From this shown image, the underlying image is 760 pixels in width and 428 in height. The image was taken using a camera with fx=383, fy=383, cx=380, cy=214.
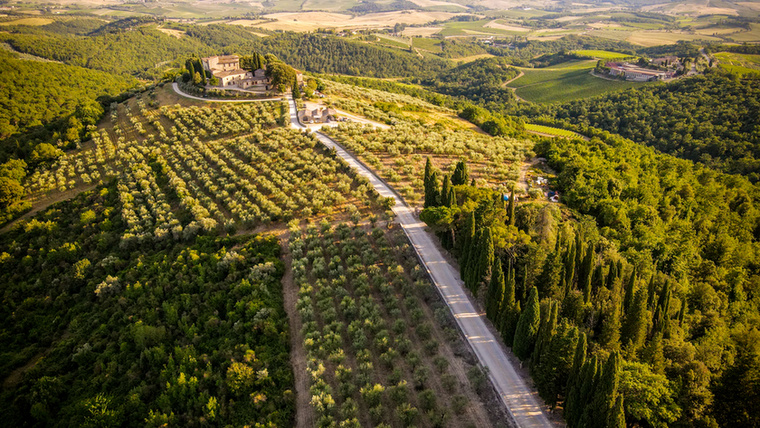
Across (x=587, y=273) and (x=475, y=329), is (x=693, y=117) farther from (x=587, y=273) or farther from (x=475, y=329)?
(x=475, y=329)

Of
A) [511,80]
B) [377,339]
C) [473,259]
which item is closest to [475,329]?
[473,259]

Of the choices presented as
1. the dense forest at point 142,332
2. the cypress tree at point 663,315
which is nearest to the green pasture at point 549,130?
the cypress tree at point 663,315

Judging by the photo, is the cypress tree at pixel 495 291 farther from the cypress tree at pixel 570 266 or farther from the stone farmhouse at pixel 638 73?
the stone farmhouse at pixel 638 73

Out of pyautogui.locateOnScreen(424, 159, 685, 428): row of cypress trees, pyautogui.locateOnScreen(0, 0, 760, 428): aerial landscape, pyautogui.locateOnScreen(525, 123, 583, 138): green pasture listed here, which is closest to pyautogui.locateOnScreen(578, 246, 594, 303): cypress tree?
pyautogui.locateOnScreen(424, 159, 685, 428): row of cypress trees

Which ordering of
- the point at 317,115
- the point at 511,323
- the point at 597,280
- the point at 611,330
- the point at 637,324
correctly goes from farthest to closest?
the point at 317,115
the point at 597,280
the point at 511,323
the point at 637,324
the point at 611,330

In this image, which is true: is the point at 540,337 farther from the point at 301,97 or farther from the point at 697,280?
the point at 301,97

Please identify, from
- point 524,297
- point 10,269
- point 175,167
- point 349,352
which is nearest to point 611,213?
point 524,297

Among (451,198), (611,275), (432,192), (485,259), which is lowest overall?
(611,275)
